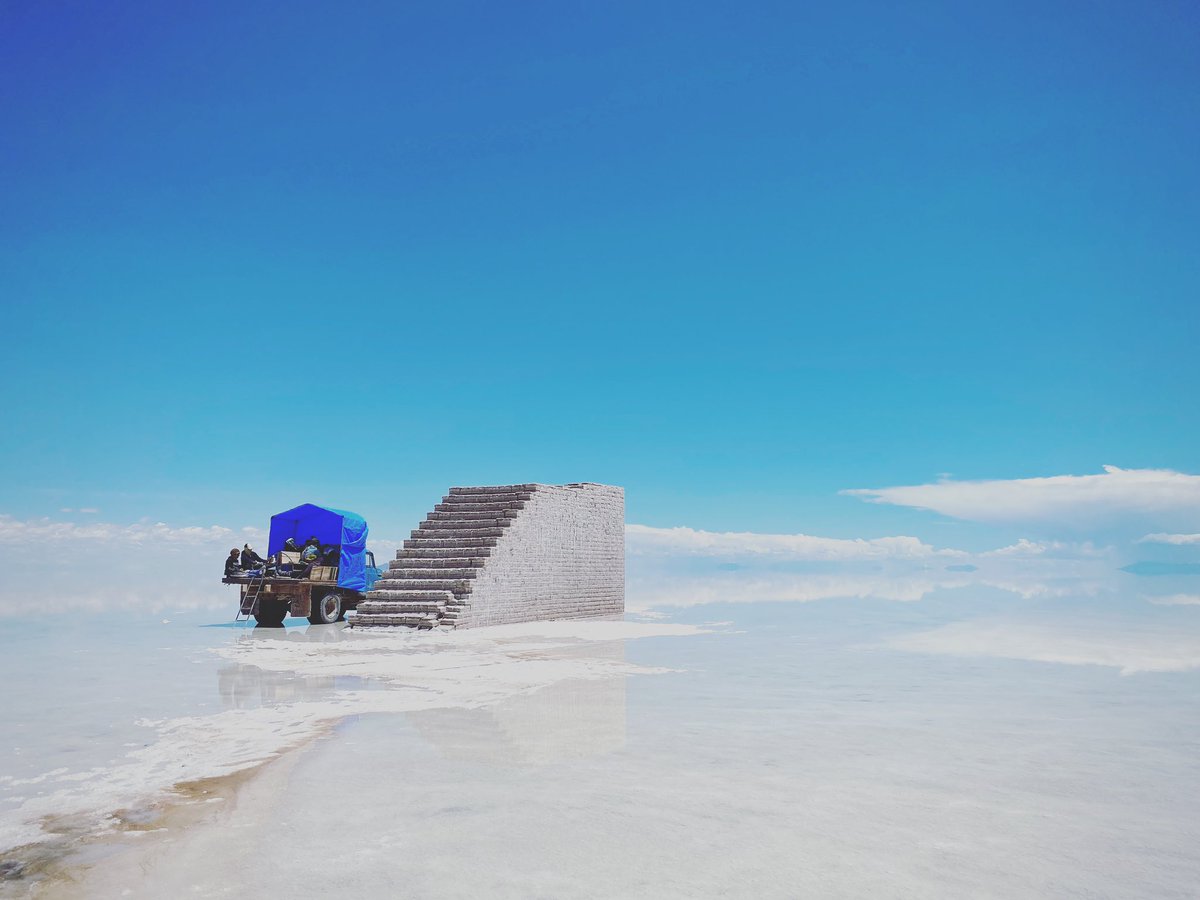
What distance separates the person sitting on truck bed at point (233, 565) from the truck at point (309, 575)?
23 centimetres

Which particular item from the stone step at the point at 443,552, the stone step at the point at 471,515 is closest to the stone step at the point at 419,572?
the stone step at the point at 443,552

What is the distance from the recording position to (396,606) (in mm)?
17000

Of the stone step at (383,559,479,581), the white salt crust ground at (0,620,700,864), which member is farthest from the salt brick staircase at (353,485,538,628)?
the white salt crust ground at (0,620,700,864)

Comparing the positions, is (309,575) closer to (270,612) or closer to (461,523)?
(270,612)

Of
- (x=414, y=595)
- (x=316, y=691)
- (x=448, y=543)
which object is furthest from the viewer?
(x=448, y=543)

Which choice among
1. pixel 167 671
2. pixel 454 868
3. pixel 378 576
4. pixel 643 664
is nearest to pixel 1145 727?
pixel 643 664

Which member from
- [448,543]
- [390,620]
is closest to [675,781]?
[390,620]

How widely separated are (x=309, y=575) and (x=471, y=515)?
4.01 metres

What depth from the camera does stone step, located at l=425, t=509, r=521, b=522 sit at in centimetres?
1902

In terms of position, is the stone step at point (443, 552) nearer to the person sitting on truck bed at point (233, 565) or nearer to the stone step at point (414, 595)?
the stone step at point (414, 595)

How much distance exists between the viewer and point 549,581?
1966 cm

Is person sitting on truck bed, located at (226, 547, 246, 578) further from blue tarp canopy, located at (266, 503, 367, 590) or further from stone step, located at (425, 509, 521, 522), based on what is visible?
stone step, located at (425, 509, 521, 522)

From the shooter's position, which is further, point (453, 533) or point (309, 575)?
point (453, 533)

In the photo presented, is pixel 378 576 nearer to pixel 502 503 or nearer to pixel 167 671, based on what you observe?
pixel 502 503
